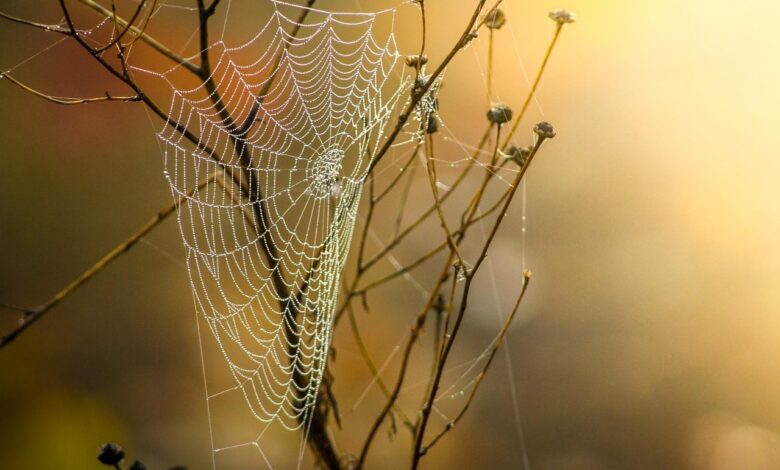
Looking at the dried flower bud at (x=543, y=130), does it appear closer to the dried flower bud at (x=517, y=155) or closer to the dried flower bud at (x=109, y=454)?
the dried flower bud at (x=517, y=155)

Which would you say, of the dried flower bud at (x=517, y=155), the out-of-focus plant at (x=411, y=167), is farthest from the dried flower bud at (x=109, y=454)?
the dried flower bud at (x=517, y=155)

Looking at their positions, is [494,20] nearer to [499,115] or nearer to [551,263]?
[499,115]

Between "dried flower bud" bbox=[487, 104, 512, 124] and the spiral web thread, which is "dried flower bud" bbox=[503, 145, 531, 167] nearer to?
"dried flower bud" bbox=[487, 104, 512, 124]

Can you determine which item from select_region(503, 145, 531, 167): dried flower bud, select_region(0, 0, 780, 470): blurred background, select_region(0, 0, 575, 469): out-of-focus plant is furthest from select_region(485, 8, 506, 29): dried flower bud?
select_region(0, 0, 780, 470): blurred background

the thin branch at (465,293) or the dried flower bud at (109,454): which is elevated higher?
the thin branch at (465,293)

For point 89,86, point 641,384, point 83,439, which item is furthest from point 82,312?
point 641,384
